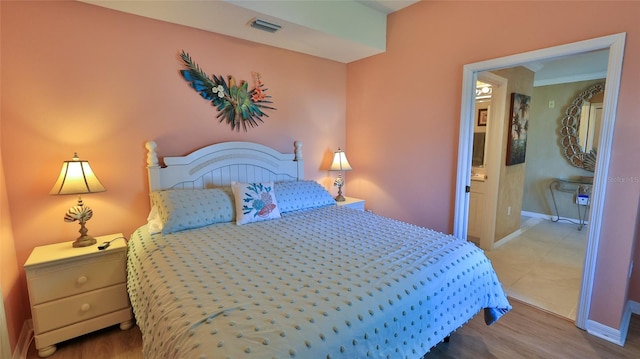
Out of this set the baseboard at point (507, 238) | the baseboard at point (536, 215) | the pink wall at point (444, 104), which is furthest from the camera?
Answer: the baseboard at point (536, 215)

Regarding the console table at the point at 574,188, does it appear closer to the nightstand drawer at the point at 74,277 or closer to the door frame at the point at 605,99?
the door frame at the point at 605,99

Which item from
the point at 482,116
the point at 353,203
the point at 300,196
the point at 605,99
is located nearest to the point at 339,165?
the point at 353,203

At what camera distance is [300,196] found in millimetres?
2758

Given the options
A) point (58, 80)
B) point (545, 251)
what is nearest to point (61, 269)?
point (58, 80)

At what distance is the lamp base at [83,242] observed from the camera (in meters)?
2.00

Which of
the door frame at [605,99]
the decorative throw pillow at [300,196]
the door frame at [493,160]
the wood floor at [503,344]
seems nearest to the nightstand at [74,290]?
the wood floor at [503,344]

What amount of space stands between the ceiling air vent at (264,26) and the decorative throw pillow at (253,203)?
4.40 feet

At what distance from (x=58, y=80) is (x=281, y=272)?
2.10 m

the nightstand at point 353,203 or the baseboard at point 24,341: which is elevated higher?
the nightstand at point 353,203

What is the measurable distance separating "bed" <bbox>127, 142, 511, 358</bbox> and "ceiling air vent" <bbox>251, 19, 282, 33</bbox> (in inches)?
48.3

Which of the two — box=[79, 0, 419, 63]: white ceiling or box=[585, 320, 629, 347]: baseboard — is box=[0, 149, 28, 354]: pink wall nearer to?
box=[79, 0, 419, 63]: white ceiling

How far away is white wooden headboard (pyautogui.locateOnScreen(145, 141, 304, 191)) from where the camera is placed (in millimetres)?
2426

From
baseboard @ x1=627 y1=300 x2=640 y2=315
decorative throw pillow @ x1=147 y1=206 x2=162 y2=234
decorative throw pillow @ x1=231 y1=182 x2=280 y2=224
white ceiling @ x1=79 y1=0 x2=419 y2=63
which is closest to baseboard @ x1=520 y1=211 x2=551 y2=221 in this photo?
baseboard @ x1=627 y1=300 x2=640 y2=315

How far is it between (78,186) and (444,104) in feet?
9.91
